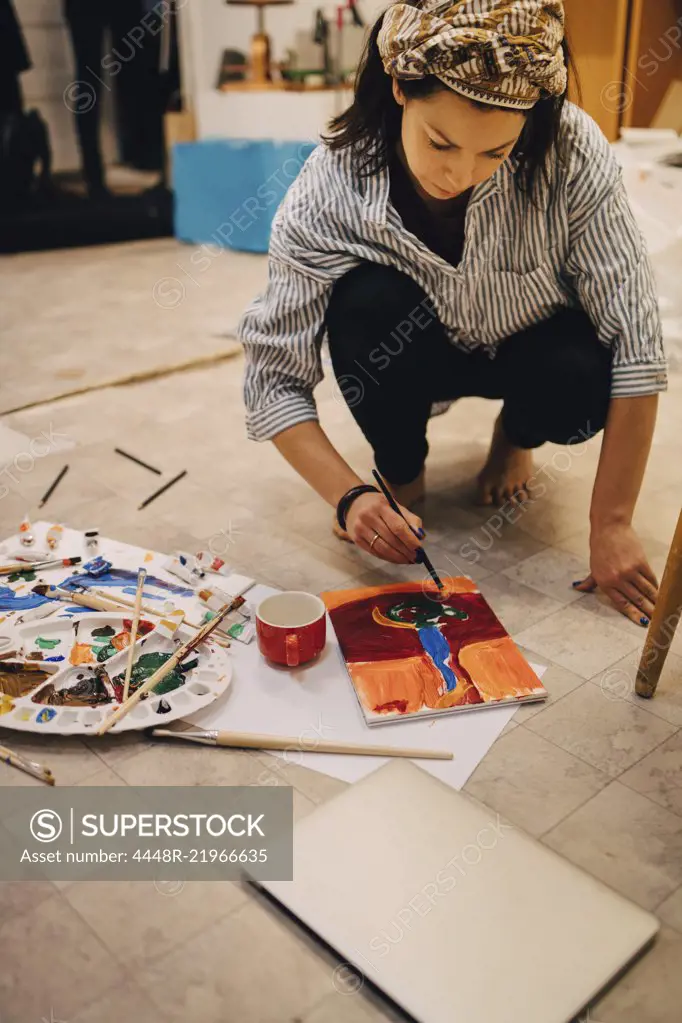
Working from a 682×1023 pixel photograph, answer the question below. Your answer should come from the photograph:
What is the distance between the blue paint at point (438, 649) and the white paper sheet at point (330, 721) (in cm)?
5

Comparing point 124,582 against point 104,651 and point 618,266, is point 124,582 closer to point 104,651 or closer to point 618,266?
point 104,651

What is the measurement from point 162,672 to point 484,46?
0.75 metres

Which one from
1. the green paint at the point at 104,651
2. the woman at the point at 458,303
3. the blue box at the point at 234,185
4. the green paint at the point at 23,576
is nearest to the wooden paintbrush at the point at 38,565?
the green paint at the point at 23,576

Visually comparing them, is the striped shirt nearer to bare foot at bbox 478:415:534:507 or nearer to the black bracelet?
the black bracelet

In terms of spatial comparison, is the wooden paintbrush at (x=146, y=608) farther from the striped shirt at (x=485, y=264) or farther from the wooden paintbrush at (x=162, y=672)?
the striped shirt at (x=485, y=264)

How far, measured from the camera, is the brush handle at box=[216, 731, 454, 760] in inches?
39.0

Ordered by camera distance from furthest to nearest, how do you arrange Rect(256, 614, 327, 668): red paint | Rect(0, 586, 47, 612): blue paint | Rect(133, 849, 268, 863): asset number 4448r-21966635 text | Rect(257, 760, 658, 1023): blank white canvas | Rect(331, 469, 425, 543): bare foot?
1. Rect(331, 469, 425, 543): bare foot
2. Rect(0, 586, 47, 612): blue paint
3. Rect(256, 614, 327, 668): red paint
4. Rect(133, 849, 268, 863): asset number 4448r-21966635 text
5. Rect(257, 760, 658, 1023): blank white canvas

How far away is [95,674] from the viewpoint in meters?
1.07

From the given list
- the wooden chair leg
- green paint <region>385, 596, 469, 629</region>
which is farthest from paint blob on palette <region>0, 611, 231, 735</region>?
the wooden chair leg

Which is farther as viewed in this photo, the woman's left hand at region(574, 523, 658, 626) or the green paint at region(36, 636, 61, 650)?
the woman's left hand at region(574, 523, 658, 626)

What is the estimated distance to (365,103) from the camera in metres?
1.17

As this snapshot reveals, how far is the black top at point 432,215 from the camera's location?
1232 mm

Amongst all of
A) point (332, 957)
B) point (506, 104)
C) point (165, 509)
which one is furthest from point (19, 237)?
point (332, 957)

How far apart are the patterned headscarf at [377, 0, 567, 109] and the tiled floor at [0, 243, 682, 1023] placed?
2.14ft
